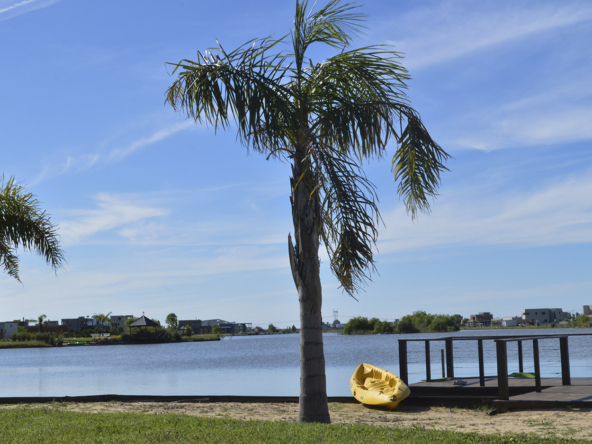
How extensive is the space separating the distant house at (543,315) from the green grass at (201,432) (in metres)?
144

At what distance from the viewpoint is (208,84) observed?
8.56 meters

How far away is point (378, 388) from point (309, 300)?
4547 millimetres

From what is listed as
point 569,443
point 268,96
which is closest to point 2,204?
point 268,96

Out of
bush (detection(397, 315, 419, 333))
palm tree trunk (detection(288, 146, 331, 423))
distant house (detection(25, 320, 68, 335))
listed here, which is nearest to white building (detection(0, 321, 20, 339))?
distant house (detection(25, 320, 68, 335))

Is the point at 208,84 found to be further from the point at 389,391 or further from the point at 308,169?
the point at 389,391

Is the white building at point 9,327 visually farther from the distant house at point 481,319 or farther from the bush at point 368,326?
the distant house at point 481,319

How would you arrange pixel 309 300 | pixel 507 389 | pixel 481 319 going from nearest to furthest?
pixel 309 300 < pixel 507 389 < pixel 481 319

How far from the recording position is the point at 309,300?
28.6 ft

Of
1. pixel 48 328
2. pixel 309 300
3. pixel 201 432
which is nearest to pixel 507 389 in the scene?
pixel 309 300

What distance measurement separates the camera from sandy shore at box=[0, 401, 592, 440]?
8.00m

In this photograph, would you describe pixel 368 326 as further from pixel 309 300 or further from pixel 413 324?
pixel 309 300

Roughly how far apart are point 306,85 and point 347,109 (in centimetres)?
96

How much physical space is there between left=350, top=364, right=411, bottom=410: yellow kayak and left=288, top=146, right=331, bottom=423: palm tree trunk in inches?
126

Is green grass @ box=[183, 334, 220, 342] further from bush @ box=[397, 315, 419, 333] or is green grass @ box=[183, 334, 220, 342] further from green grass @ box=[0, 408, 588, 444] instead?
green grass @ box=[0, 408, 588, 444]
